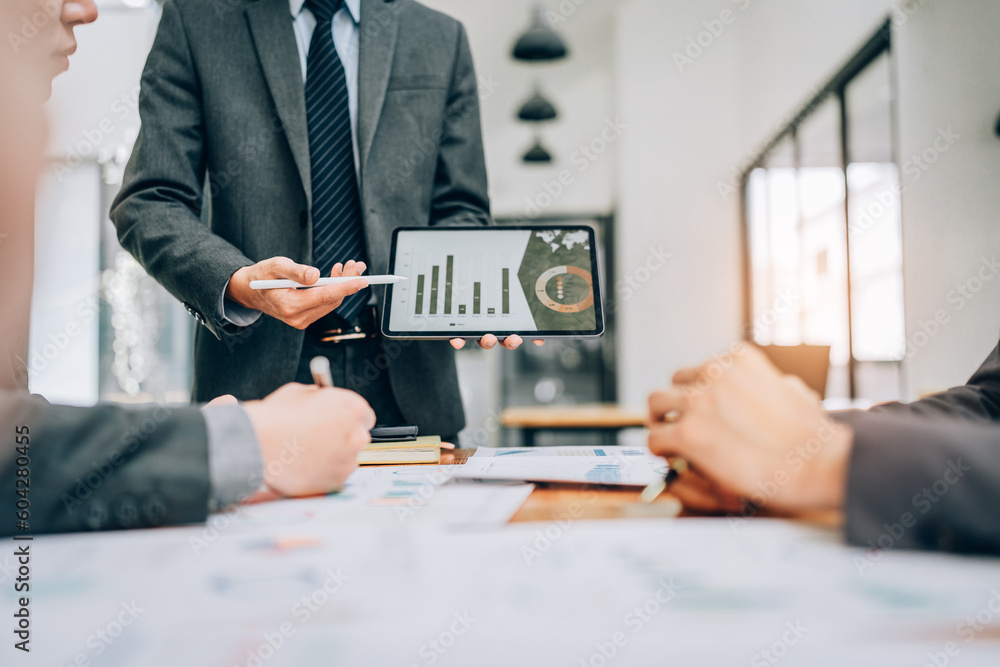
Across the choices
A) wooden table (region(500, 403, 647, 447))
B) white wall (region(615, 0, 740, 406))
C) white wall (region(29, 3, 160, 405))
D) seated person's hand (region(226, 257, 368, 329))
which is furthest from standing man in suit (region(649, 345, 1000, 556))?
white wall (region(29, 3, 160, 405))

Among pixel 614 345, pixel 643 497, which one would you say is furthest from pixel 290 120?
pixel 614 345

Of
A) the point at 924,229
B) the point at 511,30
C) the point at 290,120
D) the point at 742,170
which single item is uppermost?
the point at 511,30

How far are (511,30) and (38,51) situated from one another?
5.54m

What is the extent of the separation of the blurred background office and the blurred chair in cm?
57

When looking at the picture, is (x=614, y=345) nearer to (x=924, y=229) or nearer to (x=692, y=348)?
(x=692, y=348)

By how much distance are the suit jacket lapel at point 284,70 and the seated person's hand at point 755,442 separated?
3.36ft

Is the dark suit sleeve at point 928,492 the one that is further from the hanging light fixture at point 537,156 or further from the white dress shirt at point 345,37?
the hanging light fixture at point 537,156

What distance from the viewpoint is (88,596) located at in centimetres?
47

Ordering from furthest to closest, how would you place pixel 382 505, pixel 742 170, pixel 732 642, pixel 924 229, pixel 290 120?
pixel 742 170 < pixel 924 229 < pixel 290 120 < pixel 382 505 < pixel 732 642

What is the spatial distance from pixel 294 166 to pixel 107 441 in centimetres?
97

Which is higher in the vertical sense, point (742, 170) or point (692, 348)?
point (742, 170)

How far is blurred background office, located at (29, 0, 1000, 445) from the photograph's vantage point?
242 cm

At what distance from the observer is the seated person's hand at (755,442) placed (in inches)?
22.5

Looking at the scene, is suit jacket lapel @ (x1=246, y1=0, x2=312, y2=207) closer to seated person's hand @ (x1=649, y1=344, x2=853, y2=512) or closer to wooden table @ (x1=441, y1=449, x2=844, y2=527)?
wooden table @ (x1=441, y1=449, x2=844, y2=527)
